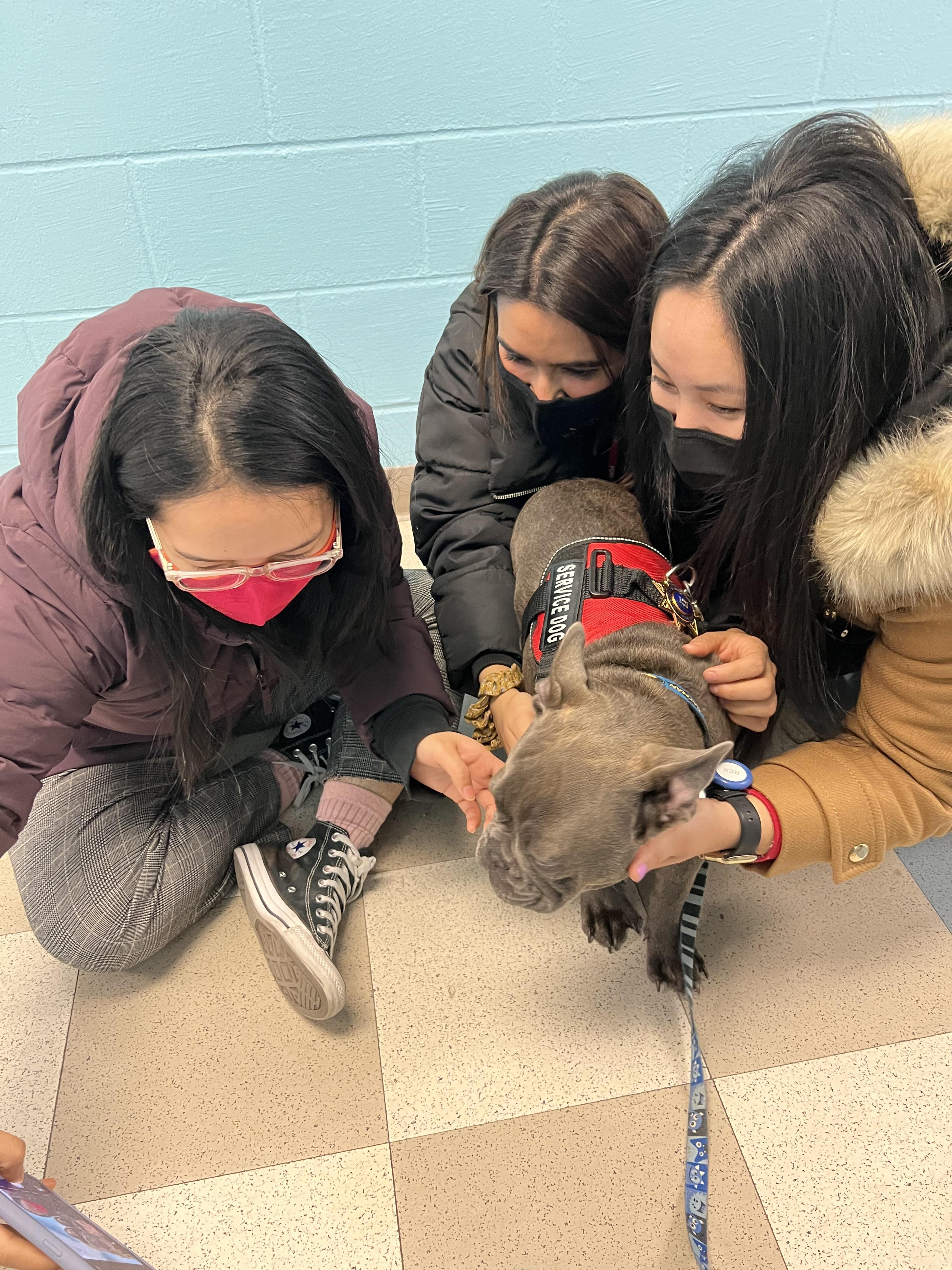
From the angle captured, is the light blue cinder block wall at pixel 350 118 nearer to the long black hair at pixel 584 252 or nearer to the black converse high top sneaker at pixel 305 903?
the long black hair at pixel 584 252

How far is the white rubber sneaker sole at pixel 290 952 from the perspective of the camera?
1.78m

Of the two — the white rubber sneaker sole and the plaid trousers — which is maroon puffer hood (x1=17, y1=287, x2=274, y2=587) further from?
the white rubber sneaker sole

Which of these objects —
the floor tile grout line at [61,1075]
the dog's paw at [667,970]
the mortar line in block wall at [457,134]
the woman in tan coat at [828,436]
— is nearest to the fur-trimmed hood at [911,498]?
the woman in tan coat at [828,436]

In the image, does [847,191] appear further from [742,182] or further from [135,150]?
[135,150]

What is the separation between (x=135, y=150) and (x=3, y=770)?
2001mm

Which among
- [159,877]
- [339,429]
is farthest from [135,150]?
[159,877]

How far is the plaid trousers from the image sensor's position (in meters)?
1.87

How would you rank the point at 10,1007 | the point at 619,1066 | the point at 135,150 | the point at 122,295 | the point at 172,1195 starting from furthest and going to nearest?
the point at 122,295 → the point at 135,150 → the point at 10,1007 → the point at 619,1066 → the point at 172,1195

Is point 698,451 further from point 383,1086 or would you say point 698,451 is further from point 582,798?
point 383,1086

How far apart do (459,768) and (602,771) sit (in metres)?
0.56

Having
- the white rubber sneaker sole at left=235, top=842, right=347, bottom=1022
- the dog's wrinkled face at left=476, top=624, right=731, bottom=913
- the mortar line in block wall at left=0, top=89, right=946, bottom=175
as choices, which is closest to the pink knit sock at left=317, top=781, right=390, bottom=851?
the white rubber sneaker sole at left=235, top=842, right=347, bottom=1022

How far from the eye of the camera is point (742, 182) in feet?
4.80

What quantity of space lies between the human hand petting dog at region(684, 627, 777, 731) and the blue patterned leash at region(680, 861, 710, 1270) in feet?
1.44

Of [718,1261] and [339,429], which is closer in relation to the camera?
[339,429]
